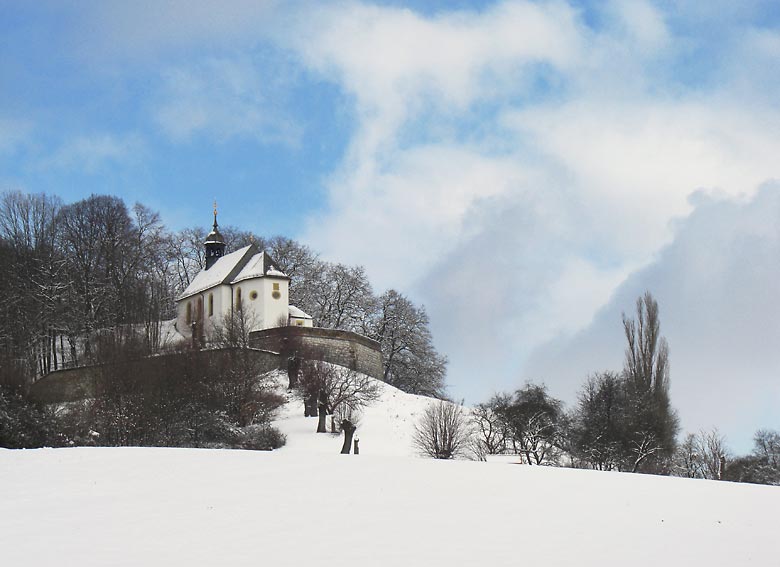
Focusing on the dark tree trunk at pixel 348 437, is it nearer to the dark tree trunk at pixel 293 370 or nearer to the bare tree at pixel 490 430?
the bare tree at pixel 490 430

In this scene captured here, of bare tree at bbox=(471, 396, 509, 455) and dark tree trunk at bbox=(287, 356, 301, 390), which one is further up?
dark tree trunk at bbox=(287, 356, 301, 390)

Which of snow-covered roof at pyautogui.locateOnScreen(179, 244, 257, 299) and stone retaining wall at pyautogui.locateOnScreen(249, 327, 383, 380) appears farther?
snow-covered roof at pyautogui.locateOnScreen(179, 244, 257, 299)

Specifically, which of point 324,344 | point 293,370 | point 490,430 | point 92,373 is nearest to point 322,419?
point 293,370

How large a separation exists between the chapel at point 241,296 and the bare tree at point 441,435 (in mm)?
15821

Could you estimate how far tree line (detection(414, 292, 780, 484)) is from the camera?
37.5 metres

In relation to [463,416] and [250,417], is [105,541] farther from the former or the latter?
[463,416]

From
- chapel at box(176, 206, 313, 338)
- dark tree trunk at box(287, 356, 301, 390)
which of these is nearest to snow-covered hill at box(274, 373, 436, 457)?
dark tree trunk at box(287, 356, 301, 390)

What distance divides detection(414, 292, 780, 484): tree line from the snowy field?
15.9 metres

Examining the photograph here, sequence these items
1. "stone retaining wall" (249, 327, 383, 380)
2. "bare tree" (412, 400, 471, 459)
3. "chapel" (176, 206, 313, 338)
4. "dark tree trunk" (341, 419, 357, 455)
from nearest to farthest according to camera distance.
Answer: "dark tree trunk" (341, 419, 357, 455) → "bare tree" (412, 400, 471, 459) → "stone retaining wall" (249, 327, 383, 380) → "chapel" (176, 206, 313, 338)

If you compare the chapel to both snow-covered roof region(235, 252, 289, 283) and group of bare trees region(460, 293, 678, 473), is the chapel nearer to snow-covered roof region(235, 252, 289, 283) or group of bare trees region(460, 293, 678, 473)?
snow-covered roof region(235, 252, 289, 283)

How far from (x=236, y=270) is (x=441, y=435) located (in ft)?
78.0

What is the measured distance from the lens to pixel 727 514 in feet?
52.3

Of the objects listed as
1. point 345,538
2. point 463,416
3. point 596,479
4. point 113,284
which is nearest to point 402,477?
point 596,479

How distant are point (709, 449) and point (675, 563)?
4010cm
